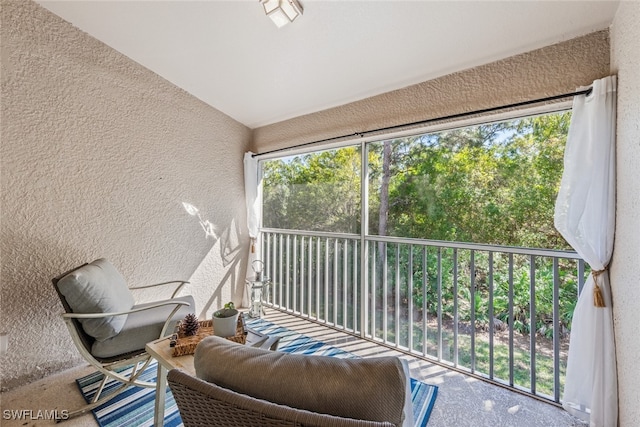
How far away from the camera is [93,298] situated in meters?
1.74

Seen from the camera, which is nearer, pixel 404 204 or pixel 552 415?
pixel 552 415

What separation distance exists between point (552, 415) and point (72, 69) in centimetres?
413

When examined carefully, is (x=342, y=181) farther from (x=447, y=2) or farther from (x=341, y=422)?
(x=341, y=422)

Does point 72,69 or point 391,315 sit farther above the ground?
point 72,69

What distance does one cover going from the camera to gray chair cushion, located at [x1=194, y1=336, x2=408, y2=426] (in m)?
0.67

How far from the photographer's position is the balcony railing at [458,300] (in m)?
1.90

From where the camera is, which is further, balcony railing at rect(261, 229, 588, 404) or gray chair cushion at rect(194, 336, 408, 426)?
Result: balcony railing at rect(261, 229, 588, 404)

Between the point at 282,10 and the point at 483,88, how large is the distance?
1463 mm

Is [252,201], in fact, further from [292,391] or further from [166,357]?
[292,391]

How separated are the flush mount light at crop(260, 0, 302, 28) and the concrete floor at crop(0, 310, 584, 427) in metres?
2.65

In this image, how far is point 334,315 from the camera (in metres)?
2.97

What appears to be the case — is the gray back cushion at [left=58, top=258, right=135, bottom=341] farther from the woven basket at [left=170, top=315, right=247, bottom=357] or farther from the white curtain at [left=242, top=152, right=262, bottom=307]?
the white curtain at [left=242, top=152, right=262, bottom=307]

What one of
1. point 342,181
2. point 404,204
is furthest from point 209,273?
point 404,204

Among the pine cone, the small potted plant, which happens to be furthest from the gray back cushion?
the small potted plant
